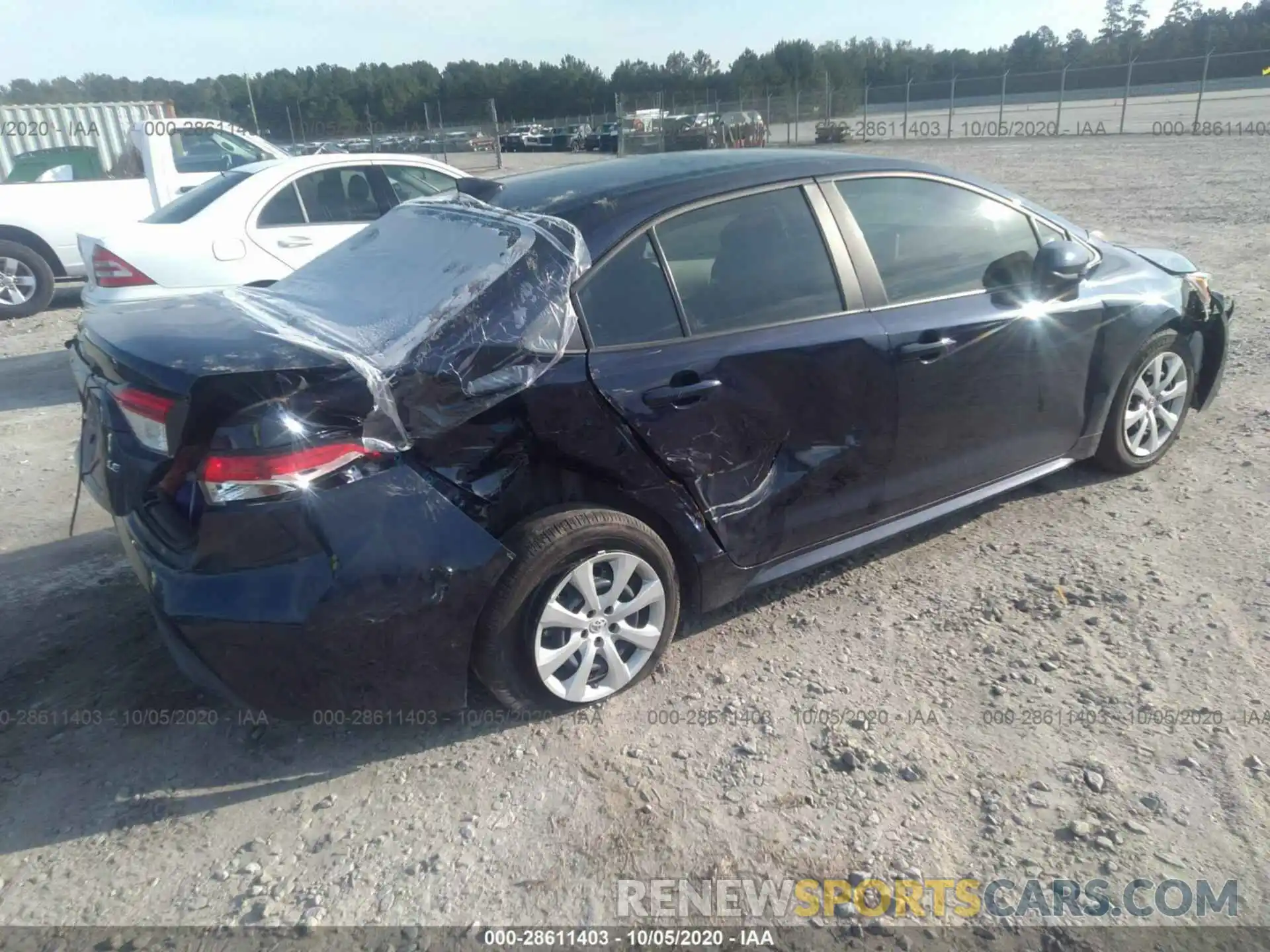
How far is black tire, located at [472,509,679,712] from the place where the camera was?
112 inches

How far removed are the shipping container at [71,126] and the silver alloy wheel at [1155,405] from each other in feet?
49.9

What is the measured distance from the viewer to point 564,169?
401cm

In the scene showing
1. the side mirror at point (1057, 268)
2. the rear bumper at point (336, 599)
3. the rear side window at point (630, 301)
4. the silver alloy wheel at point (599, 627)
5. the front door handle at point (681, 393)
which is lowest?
the silver alloy wheel at point (599, 627)

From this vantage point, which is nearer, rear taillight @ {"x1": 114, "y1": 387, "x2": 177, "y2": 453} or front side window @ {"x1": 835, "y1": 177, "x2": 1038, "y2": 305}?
rear taillight @ {"x1": 114, "y1": 387, "x2": 177, "y2": 453}

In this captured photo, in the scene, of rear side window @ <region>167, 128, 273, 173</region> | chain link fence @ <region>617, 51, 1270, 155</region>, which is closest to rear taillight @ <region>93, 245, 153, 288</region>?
rear side window @ <region>167, 128, 273, 173</region>

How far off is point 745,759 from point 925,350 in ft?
5.67

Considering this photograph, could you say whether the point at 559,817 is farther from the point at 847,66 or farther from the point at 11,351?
the point at 847,66

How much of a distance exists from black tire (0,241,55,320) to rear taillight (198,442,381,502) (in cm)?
895

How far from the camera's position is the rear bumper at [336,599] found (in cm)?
258

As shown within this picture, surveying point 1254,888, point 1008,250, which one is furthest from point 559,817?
point 1008,250

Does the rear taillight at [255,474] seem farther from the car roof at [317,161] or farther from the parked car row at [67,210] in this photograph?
the parked car row at [67,210]

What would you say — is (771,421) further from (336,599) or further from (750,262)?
(336,599)

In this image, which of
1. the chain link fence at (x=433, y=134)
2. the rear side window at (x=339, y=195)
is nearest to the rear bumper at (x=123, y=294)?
the rear side window at (x=339, y=195)

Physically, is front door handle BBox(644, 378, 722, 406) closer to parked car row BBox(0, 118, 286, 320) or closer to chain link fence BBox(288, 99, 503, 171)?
parked car row BBox(0, 118, 286, 320)
